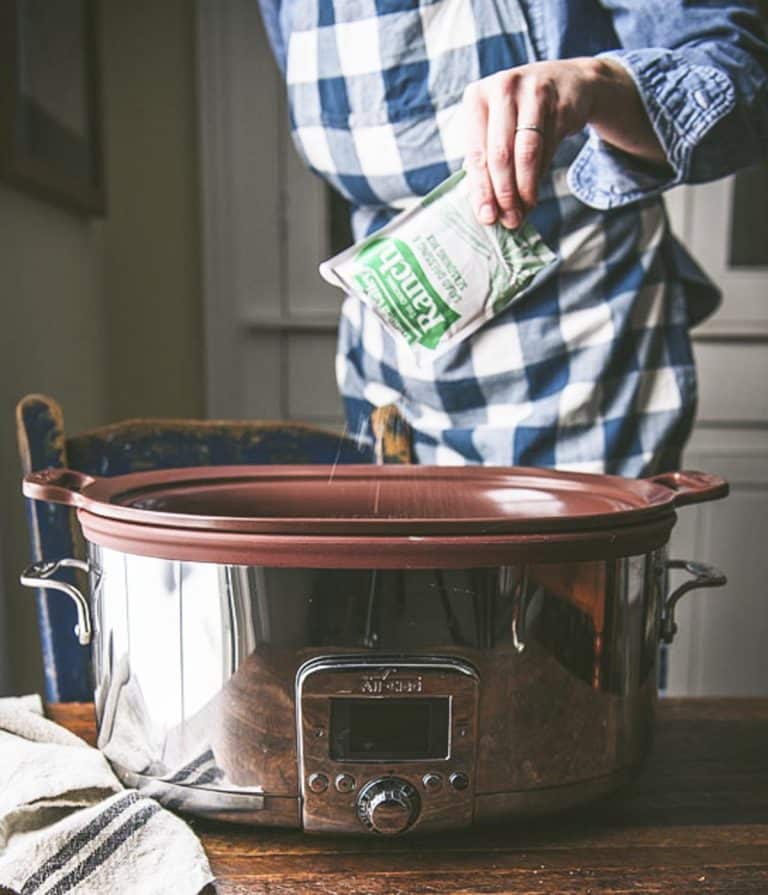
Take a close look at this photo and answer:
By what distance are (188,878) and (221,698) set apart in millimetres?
77

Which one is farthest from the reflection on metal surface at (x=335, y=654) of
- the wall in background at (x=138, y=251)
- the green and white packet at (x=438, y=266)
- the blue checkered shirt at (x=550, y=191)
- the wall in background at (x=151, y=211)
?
the wall in background at (x=151, y=211)

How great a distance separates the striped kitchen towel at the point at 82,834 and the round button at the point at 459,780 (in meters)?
0.12

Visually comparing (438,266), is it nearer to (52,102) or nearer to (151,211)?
(52,102)

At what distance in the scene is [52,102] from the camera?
103 centimetres

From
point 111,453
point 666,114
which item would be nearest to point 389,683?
point 666,114

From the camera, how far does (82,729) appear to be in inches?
23.0

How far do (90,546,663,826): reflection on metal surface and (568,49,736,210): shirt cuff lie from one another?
25cm

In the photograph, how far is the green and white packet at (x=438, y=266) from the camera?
50 centimetres

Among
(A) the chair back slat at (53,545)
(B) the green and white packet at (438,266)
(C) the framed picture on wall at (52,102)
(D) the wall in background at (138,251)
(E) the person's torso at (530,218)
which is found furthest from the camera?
(D) the wall in background at (138,251)

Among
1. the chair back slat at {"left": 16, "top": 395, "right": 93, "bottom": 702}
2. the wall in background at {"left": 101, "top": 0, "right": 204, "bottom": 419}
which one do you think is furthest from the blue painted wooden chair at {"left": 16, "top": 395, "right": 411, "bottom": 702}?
the wall in background at {"left": 101, "top": 0, "right": 204, "bottom": 419}

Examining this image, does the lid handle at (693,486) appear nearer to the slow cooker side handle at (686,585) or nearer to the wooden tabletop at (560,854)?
the slow cooker side handle at (686,585)

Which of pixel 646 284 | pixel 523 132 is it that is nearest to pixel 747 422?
pixel 646 284

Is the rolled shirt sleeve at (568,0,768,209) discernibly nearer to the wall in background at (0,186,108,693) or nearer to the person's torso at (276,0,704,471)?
the person's torso at (276,0,704,471)

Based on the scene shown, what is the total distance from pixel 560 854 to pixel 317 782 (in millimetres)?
124
